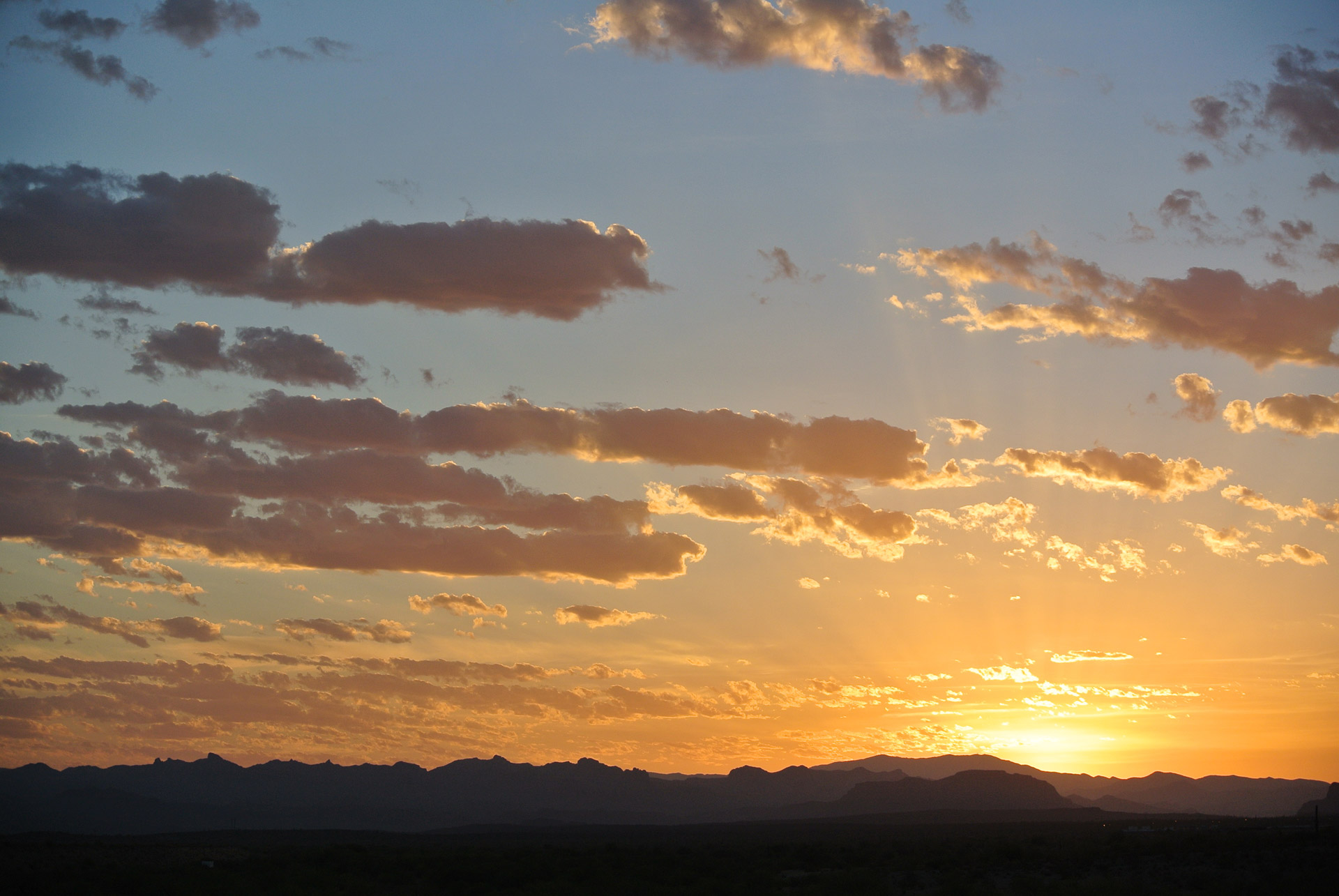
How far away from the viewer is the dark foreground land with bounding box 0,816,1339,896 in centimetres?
4128

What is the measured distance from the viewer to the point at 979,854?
170 ft

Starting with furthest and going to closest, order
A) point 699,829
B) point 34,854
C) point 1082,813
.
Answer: point 1082,813 → point 699,829 → point 34,854

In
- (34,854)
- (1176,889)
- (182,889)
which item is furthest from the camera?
(34,854)

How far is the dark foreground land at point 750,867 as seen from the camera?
41.3 m

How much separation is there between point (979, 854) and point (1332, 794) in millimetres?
161858

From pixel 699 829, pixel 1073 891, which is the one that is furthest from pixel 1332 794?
pixel 1073 891

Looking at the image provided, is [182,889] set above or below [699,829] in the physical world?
above

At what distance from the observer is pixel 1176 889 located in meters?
39.2

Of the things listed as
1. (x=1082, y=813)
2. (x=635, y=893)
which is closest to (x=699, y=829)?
(x=1082, y=813)

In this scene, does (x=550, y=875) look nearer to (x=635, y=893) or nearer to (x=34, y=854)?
(x=635, y=893)

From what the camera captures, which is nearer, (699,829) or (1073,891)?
(1073,891)

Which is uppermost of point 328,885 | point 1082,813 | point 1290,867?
point 1290,867

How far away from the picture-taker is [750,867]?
56656 millimetres

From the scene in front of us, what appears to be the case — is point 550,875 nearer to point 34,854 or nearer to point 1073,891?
point 1073,891
